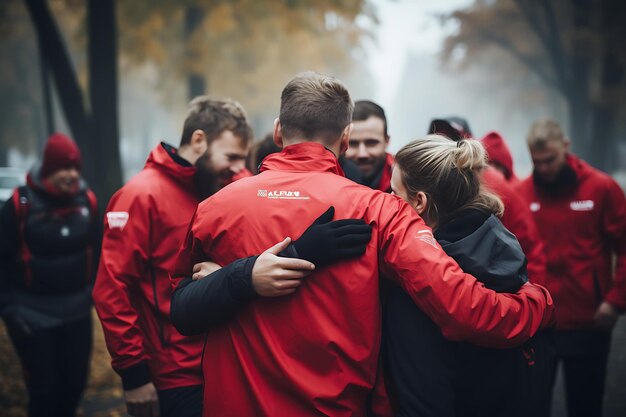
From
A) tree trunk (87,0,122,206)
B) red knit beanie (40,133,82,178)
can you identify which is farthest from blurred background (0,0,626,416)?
red knit beanie (40,133,82,178)

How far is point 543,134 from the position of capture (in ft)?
13.5

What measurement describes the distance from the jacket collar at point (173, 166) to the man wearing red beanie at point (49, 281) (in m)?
1.53

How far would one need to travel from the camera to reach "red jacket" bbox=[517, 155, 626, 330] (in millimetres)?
3908

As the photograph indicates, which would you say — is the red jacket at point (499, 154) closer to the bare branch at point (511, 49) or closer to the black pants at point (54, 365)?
the black pants at point (54, 365)

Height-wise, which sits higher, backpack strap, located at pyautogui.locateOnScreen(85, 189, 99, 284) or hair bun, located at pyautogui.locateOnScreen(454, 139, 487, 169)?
hair bun, located at pyautogui.locateOnScreen(454, 139, 487, 169)

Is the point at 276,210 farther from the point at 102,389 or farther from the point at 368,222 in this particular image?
the point at 102,389

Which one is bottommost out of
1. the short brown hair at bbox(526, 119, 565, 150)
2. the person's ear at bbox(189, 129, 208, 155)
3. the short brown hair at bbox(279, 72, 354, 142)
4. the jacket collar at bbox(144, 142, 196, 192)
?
the jacket collar at bbox(144, 142, 196, 192)

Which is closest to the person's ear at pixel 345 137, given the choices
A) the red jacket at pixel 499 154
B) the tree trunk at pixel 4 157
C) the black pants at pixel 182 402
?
the black pants at pixel 182 402

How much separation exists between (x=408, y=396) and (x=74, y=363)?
3226 mm

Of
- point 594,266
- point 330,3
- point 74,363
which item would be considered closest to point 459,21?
point 330,3

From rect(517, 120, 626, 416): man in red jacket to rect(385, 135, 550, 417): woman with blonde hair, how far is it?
193 cm

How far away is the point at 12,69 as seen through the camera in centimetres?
2245

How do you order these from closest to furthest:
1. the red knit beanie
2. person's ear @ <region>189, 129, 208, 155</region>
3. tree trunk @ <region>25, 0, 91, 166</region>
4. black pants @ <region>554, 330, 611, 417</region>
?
person's ear @ <region>189, 129, 208, 155</region> < black pants @ <region>554, 330, 611, 417</region> < the red knit beanie < tree trunk @ <region>25, 0, 91, 166</region>

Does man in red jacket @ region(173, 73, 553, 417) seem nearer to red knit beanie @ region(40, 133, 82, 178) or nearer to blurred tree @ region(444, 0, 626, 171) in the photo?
red knit beanie @ region(40, 133, 82, 178)
